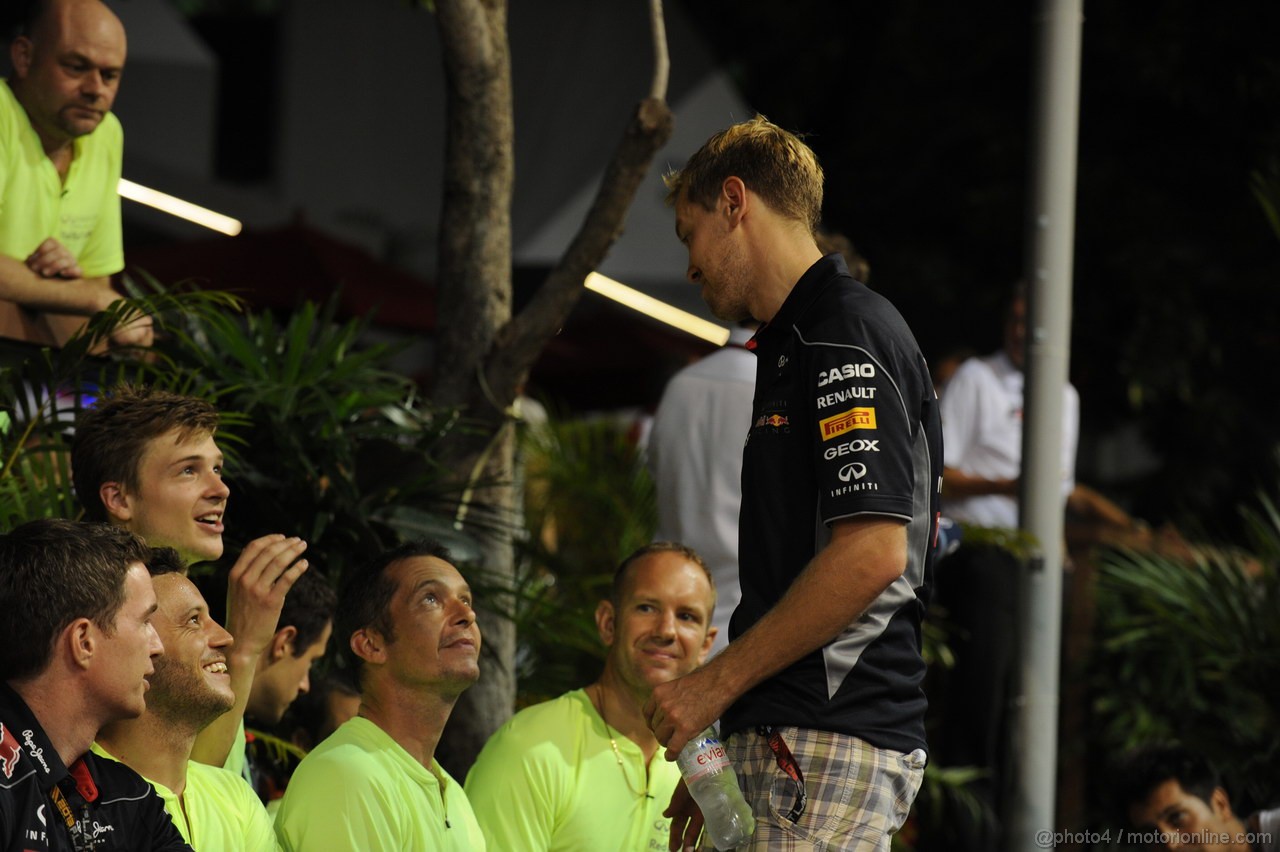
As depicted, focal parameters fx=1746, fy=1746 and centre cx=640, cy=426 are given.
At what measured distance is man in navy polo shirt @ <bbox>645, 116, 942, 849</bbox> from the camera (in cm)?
328

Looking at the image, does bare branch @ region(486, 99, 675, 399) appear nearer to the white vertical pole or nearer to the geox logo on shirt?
the white vertical pole

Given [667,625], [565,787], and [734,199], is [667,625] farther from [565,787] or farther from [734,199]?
[734,199]

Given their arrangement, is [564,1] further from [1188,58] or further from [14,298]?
[14,298]

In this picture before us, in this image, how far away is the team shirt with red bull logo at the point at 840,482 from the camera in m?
3.31

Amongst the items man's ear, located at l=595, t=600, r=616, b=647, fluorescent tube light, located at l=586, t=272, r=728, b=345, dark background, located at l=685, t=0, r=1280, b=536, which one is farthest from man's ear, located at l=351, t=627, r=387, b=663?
dark background, located at l=685, t=0, r=1280, b=536

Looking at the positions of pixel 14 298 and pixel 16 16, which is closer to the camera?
pixel 14 298

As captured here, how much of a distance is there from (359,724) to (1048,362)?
10.7ft

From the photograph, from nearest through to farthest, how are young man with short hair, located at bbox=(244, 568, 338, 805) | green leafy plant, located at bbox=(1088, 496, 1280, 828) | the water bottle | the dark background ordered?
the water bottle → young man with short hair, located at bbox=(244, 568, 338, 805) → green leafy plant, located at bbox=(1088, 496, 1280, 828) → the dark background

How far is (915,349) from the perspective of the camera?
3.44m

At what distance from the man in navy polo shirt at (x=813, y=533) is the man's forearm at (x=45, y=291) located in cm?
242

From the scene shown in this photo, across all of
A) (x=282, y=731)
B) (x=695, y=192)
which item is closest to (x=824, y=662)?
(x=695, y=192)

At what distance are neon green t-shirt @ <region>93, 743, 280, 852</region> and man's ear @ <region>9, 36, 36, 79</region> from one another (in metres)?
2.51

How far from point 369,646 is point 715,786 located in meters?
1.35

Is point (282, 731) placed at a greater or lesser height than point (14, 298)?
lesser
